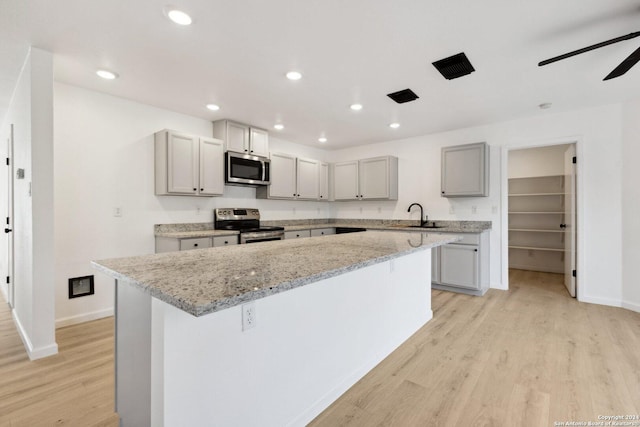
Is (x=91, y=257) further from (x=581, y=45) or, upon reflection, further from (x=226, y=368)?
(x=581, y=45)

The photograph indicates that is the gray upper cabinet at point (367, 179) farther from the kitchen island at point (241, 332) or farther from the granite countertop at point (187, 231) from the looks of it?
the kitchen island at point (241, 332)

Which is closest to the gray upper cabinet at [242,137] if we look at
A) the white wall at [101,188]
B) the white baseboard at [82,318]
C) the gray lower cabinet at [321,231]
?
the white wall at [101,188]

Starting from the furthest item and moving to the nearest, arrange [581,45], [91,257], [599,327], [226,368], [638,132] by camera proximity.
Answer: [638,132], [91,257], [599,327], [581,45], [226,368]

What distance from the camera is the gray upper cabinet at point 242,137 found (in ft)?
13.2

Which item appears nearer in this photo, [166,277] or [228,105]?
[166,277]

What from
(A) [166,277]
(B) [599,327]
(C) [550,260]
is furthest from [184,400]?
(C) [550,260]

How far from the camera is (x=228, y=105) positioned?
11.5 feet

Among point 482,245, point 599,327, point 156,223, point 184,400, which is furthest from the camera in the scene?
point 482,245

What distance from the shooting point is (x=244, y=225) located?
440 centimetres

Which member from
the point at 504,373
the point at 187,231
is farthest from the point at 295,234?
the point at 504,373

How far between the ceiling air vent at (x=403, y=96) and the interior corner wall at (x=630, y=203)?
249 cm

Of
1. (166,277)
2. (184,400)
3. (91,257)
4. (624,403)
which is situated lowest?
(624,403)

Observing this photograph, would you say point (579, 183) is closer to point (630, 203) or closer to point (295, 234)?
point (630, 203)

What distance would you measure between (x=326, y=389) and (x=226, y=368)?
2.51 ft
